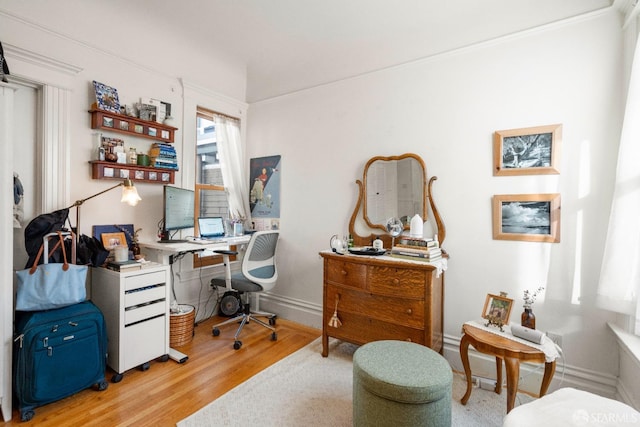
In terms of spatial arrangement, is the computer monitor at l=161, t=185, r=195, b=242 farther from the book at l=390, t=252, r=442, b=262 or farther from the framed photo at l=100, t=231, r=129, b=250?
the book at l=390, t=252, r=442, b=262

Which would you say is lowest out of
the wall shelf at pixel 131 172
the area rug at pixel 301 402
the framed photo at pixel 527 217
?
the area rug at pixel 301 402

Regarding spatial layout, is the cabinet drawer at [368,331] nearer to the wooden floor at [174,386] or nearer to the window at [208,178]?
the wooden floor at [174,386]

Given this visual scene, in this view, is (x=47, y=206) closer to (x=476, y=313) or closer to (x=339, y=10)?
(x=339, y=10)

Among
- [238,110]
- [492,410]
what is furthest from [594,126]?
[238,110]

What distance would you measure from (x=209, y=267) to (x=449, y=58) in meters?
3.17

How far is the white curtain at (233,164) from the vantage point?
3.63m

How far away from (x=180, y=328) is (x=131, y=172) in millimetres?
1477

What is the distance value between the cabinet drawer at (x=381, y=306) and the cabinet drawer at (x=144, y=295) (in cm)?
137

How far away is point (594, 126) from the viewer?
6.72 ft

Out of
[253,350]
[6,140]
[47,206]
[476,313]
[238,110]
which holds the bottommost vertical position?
[253,350]

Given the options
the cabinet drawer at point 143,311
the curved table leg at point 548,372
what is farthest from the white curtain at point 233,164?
the curved table leg at point 548,372

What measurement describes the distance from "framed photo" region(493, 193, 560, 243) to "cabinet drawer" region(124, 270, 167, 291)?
2.67 m

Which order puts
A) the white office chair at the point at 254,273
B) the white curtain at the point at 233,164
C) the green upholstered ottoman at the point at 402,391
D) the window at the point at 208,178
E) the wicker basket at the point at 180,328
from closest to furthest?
the green upholstered ottoman at the point at 402,391 → the wicker basket at the point at 180,328 → the white office chair at the point at 254,273 → the window at the point at 208,178 → the white curtain at the point at 233,164

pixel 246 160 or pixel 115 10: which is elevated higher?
pixel 115 10
